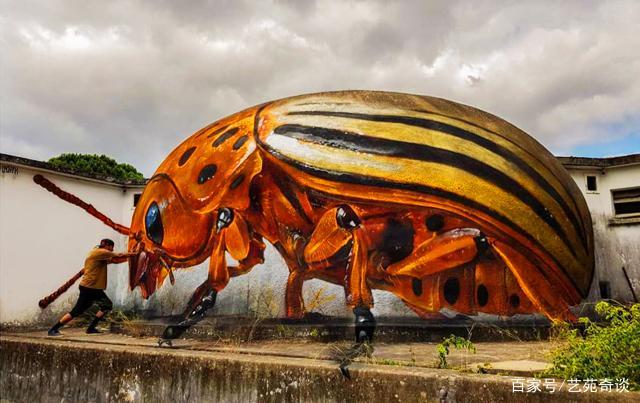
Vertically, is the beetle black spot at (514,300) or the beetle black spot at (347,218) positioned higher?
the beetle black spot at (347,218)

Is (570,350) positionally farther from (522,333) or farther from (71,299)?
(71,299)

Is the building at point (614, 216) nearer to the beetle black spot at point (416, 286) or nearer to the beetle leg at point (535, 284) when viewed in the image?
the beetle leg at point (535, 284)

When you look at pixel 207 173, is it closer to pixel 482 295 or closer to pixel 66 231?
pixel 482 295

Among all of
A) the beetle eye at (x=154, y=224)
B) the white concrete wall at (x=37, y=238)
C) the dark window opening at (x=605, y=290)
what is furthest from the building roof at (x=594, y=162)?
the white concrete wall at (x=37, y=238)

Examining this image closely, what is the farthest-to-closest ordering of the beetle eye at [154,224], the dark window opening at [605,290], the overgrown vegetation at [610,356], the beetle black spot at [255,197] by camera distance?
the dark window opening at [605,290] < the beetle eye at [154,224] < the beetle black spot at [255,197] < the overgrown vegetation at [610,356]

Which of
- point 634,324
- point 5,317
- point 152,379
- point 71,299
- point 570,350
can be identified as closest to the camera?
point 634,324

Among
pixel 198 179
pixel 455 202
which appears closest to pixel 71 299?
pixel 198 179
